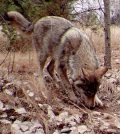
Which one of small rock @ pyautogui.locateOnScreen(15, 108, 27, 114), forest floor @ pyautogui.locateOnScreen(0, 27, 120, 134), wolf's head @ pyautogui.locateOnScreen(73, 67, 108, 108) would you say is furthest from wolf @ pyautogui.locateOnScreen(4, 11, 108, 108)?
small rock @ pyautogui.locateOnScreen(15, 108, 27, 114)

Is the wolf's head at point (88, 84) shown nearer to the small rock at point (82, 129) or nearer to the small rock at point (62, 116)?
the small rock at point (62, 116)

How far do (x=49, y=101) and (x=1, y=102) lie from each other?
2.47 feet

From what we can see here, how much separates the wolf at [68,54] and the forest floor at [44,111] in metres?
0.29

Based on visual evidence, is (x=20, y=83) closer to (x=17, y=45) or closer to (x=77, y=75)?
(x=77, y=75)

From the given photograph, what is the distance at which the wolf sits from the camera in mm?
6367

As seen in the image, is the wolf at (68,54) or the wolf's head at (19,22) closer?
the wolf at (68,54)

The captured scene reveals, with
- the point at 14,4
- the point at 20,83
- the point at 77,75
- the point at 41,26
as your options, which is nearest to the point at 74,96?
the point at 77,75

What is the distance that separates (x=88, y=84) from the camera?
20.7ft

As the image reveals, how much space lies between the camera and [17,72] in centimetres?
829

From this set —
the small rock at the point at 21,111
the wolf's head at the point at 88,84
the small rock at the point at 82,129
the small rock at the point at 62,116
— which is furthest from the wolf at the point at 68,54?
the small rock at the point at 21,111

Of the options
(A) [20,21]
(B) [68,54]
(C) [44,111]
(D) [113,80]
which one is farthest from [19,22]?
(C) [44,111]

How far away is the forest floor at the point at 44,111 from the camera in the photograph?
539cm

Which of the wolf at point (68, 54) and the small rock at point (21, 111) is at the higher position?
the wolf at point (68, 54)

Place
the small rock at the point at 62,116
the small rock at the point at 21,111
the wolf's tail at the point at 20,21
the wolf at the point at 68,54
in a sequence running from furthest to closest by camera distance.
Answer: the wolf's tail at the point at 20,21 → the wolf at the point at 68,54 → the small rock at the point at 21,111 → the small rock at the point at 62,116
